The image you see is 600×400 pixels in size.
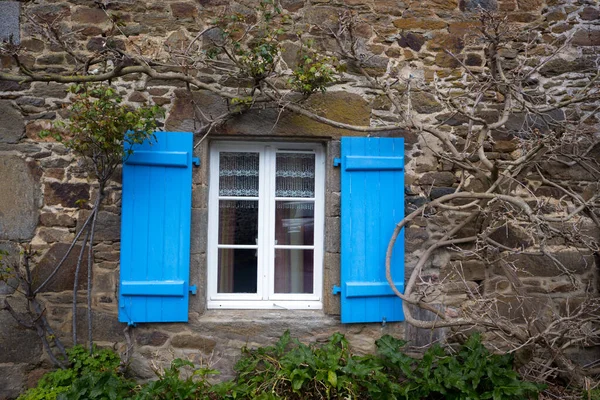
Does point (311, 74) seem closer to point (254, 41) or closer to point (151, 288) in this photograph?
point (254, 41)

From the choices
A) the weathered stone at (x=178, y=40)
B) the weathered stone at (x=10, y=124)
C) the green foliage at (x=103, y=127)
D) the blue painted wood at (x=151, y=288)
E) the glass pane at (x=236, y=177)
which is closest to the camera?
the green foliage at (x=103, y=127)

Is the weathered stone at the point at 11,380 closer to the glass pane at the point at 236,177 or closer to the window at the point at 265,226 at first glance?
the window at the point at 265,226

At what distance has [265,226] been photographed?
3.67m

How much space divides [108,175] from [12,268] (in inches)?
38.3

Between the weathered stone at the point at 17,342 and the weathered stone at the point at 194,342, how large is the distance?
96 cm

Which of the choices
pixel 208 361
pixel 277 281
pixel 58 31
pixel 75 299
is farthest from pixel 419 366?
pixel 58 31

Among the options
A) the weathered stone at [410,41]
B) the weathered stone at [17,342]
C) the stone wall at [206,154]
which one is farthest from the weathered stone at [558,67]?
the weathered stone at [17,342]

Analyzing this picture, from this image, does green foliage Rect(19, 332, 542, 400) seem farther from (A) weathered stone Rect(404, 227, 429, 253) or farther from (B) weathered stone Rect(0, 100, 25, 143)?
(B) weathered stone Rect(0, 100, 25, 143)

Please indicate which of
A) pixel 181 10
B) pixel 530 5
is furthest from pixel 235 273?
pixel 530 5

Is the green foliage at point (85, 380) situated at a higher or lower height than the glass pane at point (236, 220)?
lower

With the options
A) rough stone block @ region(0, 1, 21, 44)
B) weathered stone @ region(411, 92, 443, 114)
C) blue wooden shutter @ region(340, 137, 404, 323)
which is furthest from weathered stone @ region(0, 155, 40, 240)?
weathered stone @ region(411, 92, 443, 114)

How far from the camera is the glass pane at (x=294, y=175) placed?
146 inches

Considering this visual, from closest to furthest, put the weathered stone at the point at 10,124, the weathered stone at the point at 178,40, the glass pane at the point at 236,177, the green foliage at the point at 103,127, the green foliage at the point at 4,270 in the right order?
the green foliage at the point at 103,127, the green foliage at the point at 4,270, the weathered stone at the point at 10,124, the weathered stone at the point at 178,40, the glass pane at the point at 236,177

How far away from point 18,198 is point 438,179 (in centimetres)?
304
